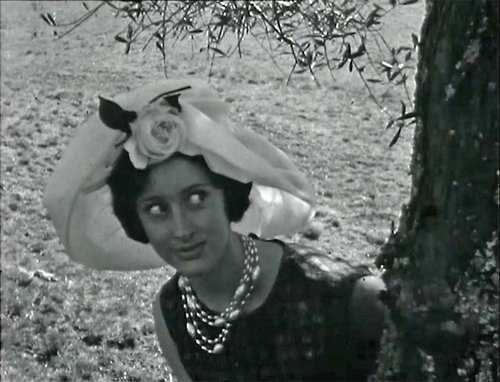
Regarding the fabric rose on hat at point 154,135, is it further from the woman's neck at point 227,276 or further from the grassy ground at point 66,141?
the grassy ground at point 66,141

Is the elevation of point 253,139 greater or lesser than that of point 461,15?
lesser

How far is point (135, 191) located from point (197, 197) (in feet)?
0.57

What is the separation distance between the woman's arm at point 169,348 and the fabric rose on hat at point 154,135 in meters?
0.51

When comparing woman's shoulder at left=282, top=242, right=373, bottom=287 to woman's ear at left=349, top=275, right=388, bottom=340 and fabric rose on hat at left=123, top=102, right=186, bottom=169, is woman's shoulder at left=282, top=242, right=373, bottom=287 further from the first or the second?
fabric rose on hat at left=123, top=102, right=186, bottom=169

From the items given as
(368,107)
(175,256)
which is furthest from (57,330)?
(368,107)

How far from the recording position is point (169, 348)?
2939mm

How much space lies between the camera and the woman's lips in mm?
2691

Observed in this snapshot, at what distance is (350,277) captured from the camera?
268cm

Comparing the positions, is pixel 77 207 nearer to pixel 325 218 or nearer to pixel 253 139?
pixel 253 139

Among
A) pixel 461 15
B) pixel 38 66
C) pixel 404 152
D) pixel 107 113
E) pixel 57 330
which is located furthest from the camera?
pixel 38 66

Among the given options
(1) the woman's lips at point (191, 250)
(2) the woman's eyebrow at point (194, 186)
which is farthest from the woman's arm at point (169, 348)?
(2) the woman's eyebrow at point (194, 186)

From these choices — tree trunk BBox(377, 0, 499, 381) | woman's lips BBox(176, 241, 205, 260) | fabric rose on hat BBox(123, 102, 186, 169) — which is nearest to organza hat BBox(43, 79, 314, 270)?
fabric rose on hat BBox(123, 102, 186, 169)

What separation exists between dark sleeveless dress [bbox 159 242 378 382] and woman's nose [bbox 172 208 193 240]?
27cm

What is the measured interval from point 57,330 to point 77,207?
178cm
